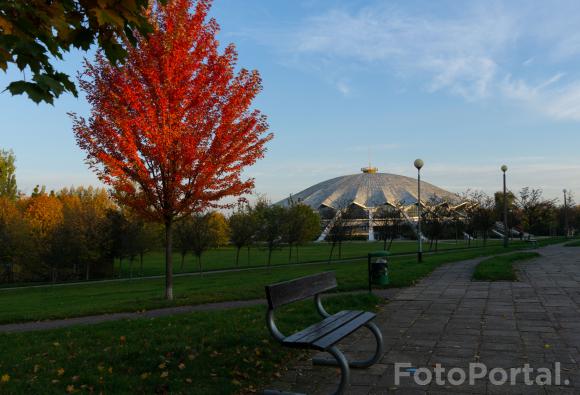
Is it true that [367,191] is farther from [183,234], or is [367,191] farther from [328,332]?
[328,332]

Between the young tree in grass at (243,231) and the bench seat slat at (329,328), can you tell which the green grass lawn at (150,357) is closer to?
the bench seat slat at (329,328)

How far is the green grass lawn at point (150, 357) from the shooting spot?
4.71 meters

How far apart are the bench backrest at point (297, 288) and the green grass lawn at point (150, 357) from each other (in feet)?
2.73

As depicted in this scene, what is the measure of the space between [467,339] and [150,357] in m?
4.08

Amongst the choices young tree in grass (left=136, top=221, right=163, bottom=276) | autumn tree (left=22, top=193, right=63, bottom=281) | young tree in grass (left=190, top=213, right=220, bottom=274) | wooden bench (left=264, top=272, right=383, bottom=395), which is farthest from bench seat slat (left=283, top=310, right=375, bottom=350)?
autumn tree (left=22, top=193, right=63, bottom=281)

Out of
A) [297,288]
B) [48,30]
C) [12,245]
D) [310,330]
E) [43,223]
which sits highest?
[48,30]

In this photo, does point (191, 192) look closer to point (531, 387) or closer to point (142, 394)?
point (142, 394)

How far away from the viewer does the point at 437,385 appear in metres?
4.61

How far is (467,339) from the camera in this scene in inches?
256

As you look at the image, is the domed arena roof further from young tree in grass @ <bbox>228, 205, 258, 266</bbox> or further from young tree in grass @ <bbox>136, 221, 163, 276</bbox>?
young tree in grass @ <bbox>136, 221, 163, 276</bbox>

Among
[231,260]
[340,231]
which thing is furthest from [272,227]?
[231,260]

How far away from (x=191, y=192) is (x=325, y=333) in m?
8.29

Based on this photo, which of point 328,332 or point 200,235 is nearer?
point 328,332

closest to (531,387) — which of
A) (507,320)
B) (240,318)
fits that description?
(507,320)
